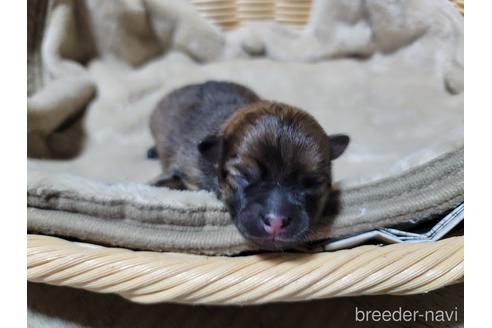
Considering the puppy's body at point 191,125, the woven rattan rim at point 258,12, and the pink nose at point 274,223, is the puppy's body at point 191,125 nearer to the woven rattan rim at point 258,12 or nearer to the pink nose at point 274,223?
the pink nose at point 274,223

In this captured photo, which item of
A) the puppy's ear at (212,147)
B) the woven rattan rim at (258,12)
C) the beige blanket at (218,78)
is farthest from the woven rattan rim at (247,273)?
the woven rattan rim at (258,12)

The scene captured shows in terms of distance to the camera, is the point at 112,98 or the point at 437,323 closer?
the point at 437,323

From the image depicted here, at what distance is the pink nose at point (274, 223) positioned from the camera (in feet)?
4.48

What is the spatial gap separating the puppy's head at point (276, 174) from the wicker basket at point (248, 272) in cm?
9

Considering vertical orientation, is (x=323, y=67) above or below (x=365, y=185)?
above

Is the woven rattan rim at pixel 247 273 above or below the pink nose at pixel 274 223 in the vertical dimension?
below

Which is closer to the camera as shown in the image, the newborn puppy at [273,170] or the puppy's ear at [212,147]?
the newborn puppy at [273,170]

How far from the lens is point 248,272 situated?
1.43 m

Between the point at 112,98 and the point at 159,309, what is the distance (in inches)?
51.8

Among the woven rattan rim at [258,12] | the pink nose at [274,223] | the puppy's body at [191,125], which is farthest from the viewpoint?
the woven rattan rim at [258,12]

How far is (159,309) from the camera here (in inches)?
70.1

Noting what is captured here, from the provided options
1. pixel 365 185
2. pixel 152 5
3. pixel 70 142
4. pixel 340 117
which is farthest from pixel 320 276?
pixel 152 5

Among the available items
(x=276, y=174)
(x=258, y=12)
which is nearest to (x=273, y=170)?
(x=276, y=174)

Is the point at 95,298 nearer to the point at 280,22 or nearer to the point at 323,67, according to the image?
the point at 323,67
